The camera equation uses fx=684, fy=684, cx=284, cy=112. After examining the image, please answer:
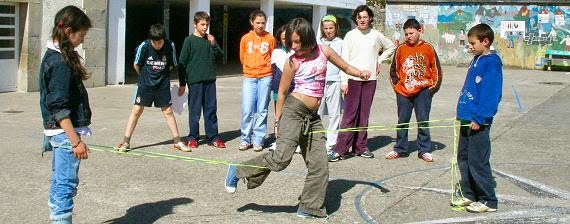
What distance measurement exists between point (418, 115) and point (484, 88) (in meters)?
2.34

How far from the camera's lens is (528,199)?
625 centimetres

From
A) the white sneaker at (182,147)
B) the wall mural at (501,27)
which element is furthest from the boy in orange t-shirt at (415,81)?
the wall mural at (501,27)

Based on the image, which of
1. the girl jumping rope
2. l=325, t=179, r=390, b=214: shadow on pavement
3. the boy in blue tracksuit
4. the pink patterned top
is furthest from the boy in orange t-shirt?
the girl jumping rope

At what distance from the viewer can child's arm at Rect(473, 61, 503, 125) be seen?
5730mm

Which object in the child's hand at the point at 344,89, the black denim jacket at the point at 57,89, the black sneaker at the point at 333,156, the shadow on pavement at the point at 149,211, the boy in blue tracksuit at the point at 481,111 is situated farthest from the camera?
the child's hand at the point at 344,89

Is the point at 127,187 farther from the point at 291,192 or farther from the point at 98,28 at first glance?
the point at 98,28

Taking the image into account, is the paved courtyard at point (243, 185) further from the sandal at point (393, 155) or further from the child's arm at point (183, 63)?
the child's arm at point (183, 63)

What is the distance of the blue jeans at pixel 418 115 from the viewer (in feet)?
26.5

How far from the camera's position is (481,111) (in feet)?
18.8

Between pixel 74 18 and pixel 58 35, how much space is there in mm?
155

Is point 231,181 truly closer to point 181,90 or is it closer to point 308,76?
point 308,76

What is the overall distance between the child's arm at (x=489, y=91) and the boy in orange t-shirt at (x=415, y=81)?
7.07ft

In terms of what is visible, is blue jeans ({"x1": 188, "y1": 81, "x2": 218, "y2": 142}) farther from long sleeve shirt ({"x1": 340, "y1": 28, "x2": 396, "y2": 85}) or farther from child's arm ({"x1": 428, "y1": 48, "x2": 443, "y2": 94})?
child's arm ({"x1": 428, "y1": 48, "x2": 443, "y2": 94})

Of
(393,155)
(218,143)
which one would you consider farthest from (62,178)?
(393,155)
